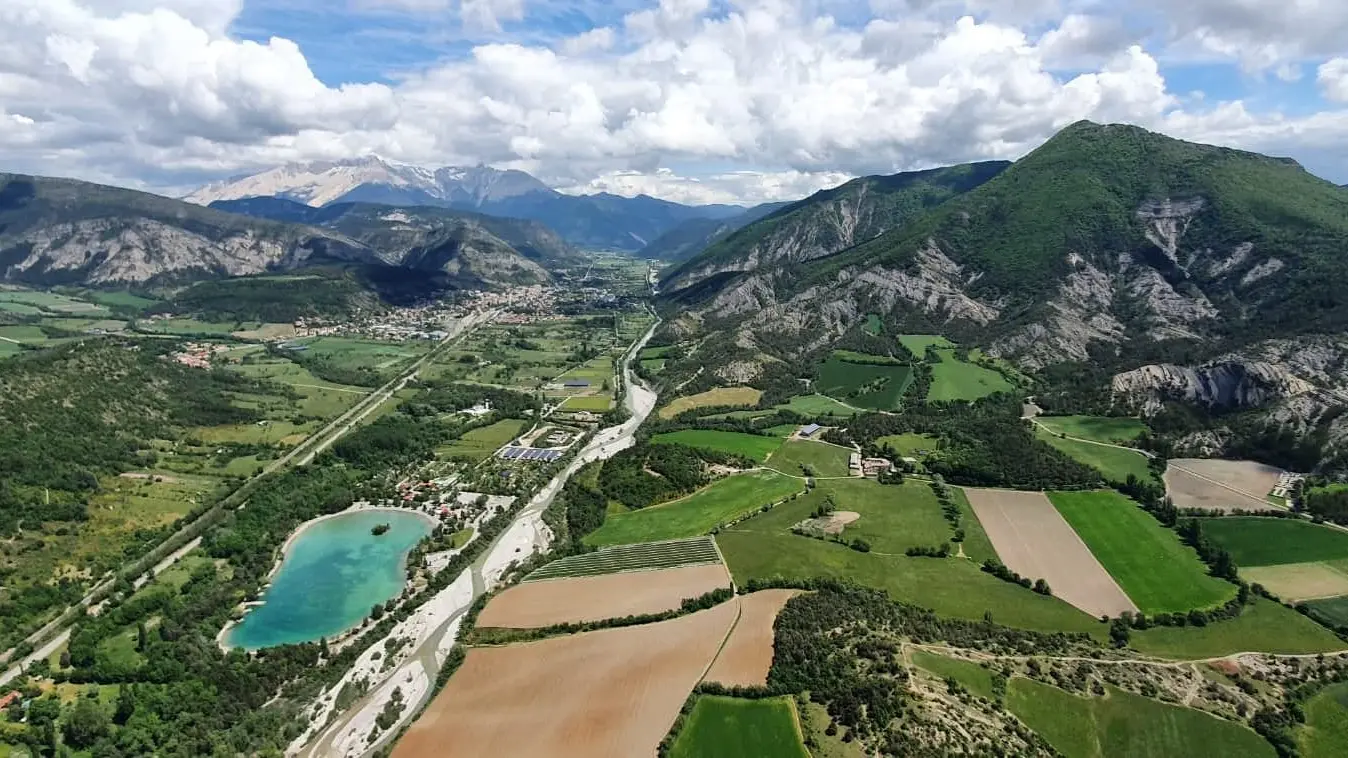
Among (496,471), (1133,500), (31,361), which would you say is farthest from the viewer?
(31,361)

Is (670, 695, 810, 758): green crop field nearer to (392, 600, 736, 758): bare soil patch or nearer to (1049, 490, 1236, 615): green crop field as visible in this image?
(392, 600, 736, 758): bare soil patch

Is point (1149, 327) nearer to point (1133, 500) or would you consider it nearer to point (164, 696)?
point (1133, 500)

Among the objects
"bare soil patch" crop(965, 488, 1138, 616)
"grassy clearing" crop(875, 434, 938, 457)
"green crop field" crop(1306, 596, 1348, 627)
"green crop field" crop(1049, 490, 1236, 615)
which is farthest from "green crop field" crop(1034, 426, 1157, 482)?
"green crop field" crop(1306, 596, 1348, 627)

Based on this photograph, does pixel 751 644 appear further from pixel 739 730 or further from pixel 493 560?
pixel 493 560

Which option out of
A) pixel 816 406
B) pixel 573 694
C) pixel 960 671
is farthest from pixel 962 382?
pixel 573 694

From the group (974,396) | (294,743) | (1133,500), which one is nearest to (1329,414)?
(1133,500)

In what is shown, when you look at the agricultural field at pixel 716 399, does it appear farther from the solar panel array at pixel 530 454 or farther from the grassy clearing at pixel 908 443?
the grassy clearing at pixel 908 443
